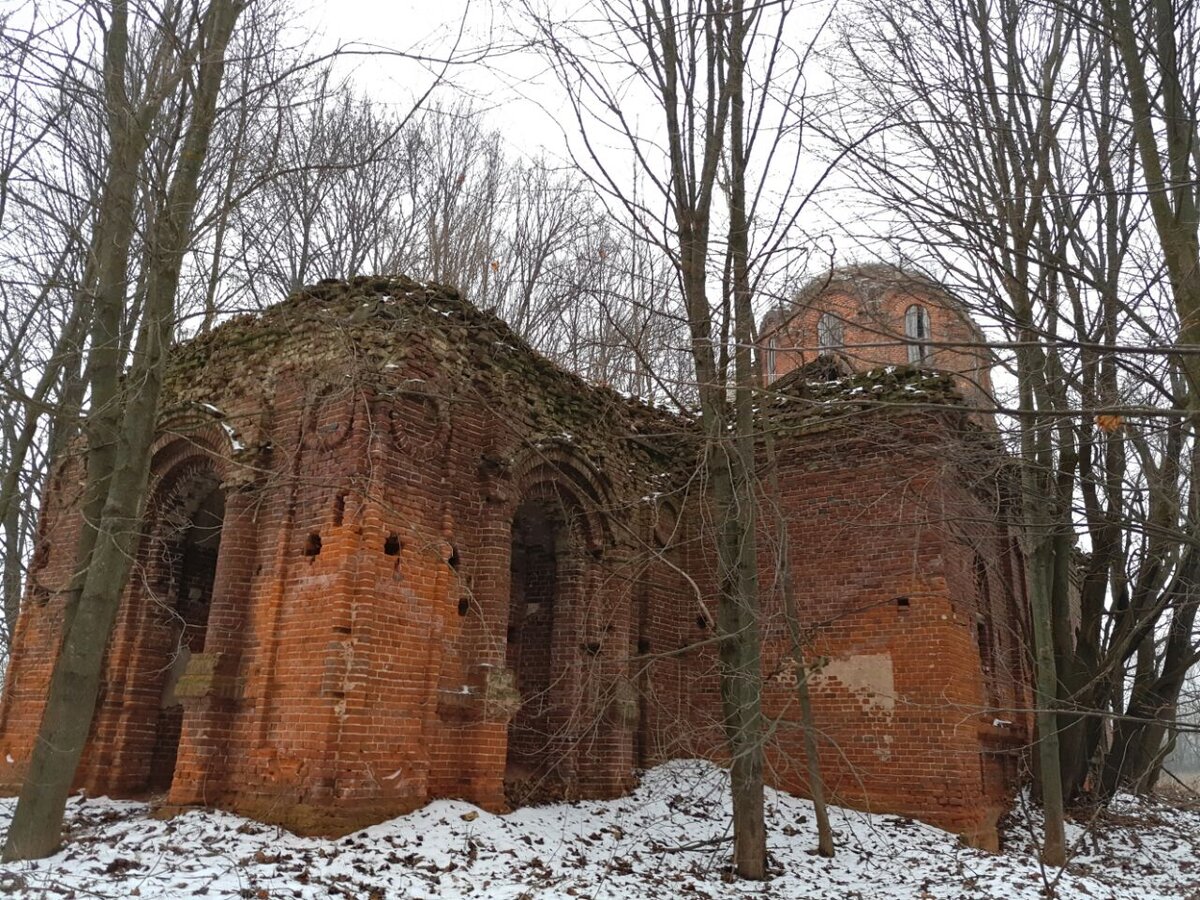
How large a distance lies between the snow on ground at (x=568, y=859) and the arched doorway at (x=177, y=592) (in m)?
1.10

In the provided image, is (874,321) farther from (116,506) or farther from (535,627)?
(116,506)

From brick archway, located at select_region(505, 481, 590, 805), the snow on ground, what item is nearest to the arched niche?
the snow on ground

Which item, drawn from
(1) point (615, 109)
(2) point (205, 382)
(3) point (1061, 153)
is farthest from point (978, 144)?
(2) point (205, 382)

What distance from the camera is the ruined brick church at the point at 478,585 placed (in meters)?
7.90

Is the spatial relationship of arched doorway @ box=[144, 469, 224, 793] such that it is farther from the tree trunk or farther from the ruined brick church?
the tree trunk

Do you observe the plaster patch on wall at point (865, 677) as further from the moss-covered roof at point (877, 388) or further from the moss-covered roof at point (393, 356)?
the moss-covered roof at point (393, 356)

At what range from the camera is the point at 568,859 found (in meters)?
7.85

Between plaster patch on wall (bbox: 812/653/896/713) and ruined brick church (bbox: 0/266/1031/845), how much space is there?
3cm

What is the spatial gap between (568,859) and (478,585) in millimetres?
2800

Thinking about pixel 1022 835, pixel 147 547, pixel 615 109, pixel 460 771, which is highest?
pixel 615 109

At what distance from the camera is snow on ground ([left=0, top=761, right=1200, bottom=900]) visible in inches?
246

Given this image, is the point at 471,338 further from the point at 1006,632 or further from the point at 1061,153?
the point at 1006,632

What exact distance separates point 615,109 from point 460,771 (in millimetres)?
6591

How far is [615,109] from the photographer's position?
27.1 feet
